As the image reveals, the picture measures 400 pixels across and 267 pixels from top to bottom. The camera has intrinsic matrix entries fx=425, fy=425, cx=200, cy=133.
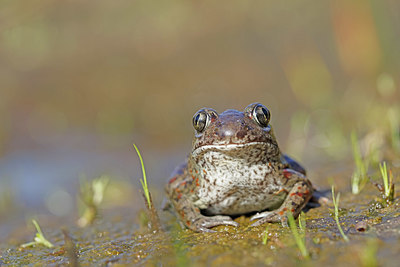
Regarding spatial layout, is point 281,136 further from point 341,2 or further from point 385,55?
point 341,2

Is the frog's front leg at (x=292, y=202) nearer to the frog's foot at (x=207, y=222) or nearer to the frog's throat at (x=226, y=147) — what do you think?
the frog's foot at (x=207, y=222)

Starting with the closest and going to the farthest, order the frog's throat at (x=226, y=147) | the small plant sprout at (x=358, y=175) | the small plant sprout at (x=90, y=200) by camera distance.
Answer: the frog's throat at (x=226, y=147) → the small plant sprout at (x=358, y=175) → the small plant sprout at (x=90, y=200)

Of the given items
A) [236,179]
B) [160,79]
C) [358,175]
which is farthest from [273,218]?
[160,79]

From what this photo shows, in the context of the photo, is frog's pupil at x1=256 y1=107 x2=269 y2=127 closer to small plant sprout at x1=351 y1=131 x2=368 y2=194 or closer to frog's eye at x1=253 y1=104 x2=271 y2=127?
frog's eye at x1=253 y1=104 x2=271 y2=127

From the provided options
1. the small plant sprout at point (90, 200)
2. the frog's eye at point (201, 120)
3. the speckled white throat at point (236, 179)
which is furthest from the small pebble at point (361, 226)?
the small plant sprout at point (90, 200)

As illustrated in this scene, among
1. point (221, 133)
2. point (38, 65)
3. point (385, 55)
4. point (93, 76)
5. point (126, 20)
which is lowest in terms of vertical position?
point (221, 133)

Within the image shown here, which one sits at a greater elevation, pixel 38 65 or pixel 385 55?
pixel 38 65

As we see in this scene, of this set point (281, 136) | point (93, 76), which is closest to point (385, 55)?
point (281, 136)
